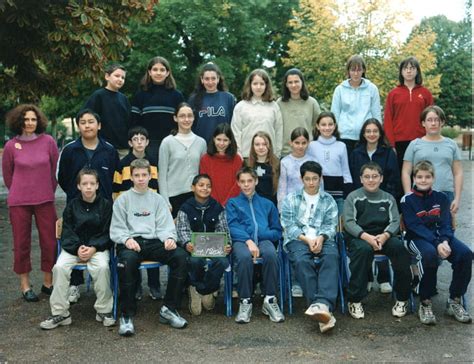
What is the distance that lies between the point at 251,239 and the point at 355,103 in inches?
88.3

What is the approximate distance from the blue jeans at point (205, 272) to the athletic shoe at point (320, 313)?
3.22 ft

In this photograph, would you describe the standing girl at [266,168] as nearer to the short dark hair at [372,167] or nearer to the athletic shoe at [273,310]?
the short dark hair at [372,167]

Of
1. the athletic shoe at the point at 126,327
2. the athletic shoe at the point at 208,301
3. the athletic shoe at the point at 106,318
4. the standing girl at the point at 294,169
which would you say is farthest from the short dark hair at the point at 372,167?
the athletic shoe at the point at 106,318

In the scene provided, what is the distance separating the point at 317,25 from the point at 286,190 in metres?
21.5

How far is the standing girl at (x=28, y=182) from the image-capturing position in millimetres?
6133

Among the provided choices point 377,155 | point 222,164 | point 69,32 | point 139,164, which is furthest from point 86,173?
point 69,32

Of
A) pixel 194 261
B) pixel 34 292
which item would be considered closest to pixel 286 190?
pixel 194 261

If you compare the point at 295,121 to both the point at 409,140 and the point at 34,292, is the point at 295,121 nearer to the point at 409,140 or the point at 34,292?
the point at 409,140

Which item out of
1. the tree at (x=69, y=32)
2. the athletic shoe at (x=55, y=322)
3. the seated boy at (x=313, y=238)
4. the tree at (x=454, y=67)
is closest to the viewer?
the athletic shoe at (x=55, y=322)

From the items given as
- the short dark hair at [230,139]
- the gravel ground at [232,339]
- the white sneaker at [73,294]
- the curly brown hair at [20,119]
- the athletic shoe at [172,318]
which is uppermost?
the curly brown hair at [20,119]

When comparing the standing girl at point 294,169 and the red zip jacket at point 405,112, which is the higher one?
the red zip jacket at point 405,112

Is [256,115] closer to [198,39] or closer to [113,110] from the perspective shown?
[113,110]

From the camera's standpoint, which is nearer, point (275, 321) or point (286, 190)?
point (275, 321)

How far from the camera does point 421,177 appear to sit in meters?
5.80
